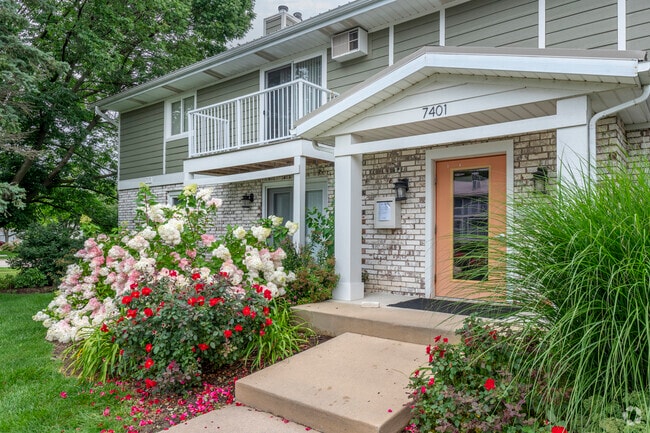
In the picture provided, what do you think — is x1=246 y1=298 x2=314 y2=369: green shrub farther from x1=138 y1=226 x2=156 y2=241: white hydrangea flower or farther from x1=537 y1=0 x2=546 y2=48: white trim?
x1=537 y1=0 x2=546 y2=48: white trim

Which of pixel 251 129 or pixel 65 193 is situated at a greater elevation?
pixel 251 129

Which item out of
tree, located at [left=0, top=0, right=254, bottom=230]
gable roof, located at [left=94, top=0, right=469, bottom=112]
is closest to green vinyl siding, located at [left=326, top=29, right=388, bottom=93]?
gable roof, located at [left=94, top=0, right=469, bottom=112]

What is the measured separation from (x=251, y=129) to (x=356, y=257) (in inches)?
159

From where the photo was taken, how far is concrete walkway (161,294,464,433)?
2.67 meters

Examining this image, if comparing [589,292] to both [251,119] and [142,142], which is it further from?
[142,142]

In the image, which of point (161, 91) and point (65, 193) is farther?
point (65, 193)

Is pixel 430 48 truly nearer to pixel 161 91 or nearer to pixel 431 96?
pixel 431 96

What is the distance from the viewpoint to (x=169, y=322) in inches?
135

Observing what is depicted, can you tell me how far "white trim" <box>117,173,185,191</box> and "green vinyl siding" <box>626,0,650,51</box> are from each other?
8.37 metres

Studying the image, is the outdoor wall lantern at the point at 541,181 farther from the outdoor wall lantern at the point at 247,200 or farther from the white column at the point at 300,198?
the outdoor wall lantern at the point at 247,200

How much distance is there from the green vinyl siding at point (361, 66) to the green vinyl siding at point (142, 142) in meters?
5.23

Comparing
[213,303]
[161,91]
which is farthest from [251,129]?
[213,303]

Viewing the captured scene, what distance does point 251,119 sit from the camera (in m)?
8.23

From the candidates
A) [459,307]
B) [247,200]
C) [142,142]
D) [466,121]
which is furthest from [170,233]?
[142,142]
